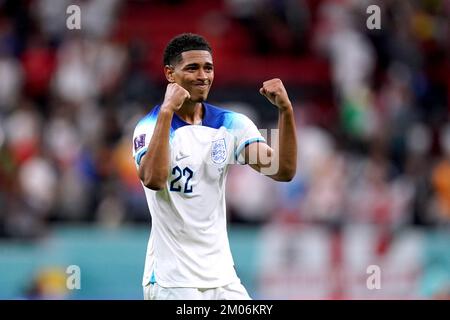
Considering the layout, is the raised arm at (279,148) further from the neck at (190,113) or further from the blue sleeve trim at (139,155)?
the blue sleeve trim at (139,155)

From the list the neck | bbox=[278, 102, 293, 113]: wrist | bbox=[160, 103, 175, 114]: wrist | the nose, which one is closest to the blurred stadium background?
the neck

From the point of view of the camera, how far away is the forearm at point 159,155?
6957mm

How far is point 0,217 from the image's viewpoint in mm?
13203

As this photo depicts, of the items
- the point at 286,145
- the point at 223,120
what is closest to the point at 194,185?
the point at 223,120

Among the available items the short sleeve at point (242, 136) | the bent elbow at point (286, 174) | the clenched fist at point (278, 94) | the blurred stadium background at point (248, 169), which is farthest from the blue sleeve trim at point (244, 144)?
the blurred stadium background at point (248, 169)

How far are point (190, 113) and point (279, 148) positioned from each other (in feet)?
2.03

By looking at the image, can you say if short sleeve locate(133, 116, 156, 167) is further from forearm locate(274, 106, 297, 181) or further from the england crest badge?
forearm locate(274, 106, 297, 181)

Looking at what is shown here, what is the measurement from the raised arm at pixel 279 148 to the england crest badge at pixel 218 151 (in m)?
0.16

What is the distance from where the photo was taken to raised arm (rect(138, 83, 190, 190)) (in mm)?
6957

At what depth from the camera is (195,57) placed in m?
7.34

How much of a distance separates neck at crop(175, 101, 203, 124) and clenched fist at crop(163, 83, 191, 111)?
26 centimetres

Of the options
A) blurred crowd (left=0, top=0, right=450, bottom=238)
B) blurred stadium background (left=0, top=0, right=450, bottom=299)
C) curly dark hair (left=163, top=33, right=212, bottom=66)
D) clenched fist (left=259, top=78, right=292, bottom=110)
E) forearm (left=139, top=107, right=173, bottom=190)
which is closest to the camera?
forearm (left=139, top=107, right=173, bottom=190)

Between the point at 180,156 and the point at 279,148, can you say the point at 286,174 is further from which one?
the point at 180,156

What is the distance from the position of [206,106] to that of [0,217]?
20.3ft
